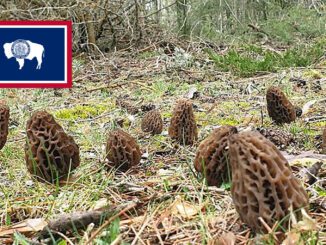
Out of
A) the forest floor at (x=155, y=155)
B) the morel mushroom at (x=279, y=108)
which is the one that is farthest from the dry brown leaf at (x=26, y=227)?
the morel mushroom at (x=279, y=108)

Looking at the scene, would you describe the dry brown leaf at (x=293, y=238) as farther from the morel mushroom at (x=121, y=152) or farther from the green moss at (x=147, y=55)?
the green moss at (x=147, y=55)

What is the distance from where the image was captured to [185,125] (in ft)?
11.4

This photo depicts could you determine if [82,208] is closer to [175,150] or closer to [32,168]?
[32,168]

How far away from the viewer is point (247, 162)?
1707 millimetres

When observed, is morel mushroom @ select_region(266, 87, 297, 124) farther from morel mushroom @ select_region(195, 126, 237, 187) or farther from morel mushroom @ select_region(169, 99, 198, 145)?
morel mushroom @ select_region(195, 126, 237, 187)

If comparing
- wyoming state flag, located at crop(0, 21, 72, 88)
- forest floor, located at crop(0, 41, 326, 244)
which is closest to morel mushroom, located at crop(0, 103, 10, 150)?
forest floor, located at crop(0, 41, 326, 244)

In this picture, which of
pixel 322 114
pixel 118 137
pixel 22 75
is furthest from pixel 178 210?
pixel 22 75

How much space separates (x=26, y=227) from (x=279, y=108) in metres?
2.25

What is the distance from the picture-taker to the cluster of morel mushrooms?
1.68m

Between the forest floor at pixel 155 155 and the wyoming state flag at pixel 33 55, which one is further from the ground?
the wyoming state flag at pixel 33 55

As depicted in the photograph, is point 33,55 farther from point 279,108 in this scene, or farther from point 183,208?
point 183,208

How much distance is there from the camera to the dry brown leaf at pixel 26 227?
6.58 ft

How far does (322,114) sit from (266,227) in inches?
102

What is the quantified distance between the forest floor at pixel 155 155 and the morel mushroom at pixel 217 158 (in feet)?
0.25
